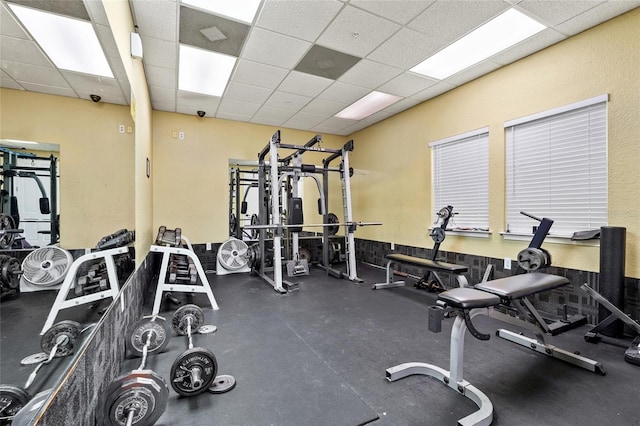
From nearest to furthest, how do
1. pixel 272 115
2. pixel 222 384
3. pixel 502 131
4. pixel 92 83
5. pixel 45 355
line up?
pixel 45 355, pixel 92 83, pixel 222 384, pixel 502 131, pixel 272 115

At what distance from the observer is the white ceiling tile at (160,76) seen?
334 cm

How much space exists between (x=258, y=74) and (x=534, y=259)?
350 cm

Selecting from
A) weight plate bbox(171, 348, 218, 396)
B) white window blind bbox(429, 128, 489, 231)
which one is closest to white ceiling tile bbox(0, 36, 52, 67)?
weight plate bbox(171, 348, 218, 396)

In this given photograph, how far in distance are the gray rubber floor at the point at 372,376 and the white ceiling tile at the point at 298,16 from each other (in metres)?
2.72

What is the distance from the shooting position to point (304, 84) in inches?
150

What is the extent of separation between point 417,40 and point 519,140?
→ 159 centimetres

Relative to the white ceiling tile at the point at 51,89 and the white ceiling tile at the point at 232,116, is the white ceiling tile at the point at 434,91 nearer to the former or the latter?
the white ceiling tile at the point at 232,116

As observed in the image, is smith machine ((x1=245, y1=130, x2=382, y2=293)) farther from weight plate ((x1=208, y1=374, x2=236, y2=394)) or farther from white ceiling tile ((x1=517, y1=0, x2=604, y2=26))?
white ceiling tile ((x1=517, y1=0, x2=604, y2=26))

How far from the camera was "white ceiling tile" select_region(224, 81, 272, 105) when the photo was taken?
386 centimetres

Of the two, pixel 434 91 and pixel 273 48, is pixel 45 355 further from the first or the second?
pixel 434 91

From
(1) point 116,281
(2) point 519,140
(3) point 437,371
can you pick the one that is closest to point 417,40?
(2) point 519,140

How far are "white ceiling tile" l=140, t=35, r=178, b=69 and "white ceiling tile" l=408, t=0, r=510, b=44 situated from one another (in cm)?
233

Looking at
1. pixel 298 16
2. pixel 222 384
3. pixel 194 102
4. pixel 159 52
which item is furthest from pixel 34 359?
pixel 194 102

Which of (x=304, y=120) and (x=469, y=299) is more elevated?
(x=304, y=120)
